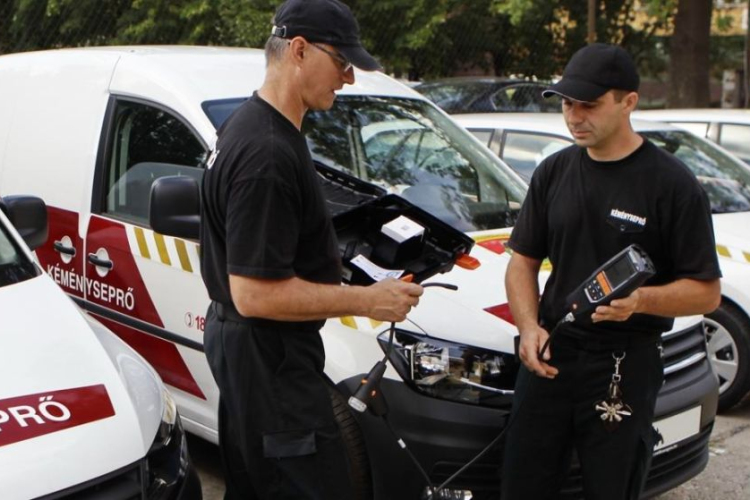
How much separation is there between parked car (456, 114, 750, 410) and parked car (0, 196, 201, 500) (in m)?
3.35

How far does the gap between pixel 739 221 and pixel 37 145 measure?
3867 mm

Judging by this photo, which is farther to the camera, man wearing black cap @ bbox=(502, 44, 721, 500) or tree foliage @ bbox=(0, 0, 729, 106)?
tree foliage @ bbox=(0, 0, 729, 106)

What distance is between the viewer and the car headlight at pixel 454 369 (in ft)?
10.8

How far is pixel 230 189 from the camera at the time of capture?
2.39 m

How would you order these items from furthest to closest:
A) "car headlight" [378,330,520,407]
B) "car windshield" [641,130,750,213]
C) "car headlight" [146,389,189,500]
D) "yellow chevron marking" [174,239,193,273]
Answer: "car windshield" [641,130,750,213] → "yellow chevron marking" [174,239,193,273] → "car headlight" [378,330,520,407] → "car headlight" [146,389,189,500]

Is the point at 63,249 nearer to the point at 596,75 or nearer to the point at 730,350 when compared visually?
the point at 596,75

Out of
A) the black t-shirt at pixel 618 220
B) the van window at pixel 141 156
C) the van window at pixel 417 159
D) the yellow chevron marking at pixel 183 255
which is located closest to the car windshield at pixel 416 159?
A: the van window at pixel 417 159

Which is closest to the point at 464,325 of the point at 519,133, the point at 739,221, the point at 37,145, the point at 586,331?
the point at 586,331

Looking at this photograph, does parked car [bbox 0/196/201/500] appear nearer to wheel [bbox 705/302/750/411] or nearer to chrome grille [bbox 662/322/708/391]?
chrome grille [bbox 662/322/708/391]

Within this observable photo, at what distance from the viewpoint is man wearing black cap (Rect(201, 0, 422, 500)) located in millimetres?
2359

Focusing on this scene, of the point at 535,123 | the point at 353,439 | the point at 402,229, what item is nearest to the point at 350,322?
the point at 353,439

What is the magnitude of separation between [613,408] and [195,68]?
2.32m

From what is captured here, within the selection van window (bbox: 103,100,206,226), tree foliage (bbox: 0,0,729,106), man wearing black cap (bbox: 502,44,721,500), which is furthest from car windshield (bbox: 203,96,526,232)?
tree foliage (bbox: 0,0,729,106)

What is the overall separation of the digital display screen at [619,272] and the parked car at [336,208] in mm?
676
